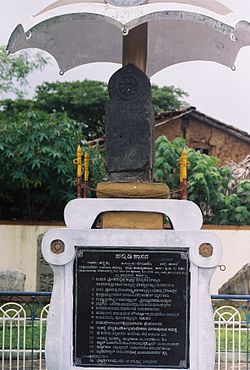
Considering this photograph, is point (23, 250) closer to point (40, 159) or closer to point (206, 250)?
point (40, 159)

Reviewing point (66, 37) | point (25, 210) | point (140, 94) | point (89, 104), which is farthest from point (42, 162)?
point (89, 104)

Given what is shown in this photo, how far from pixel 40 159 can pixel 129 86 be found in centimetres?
757

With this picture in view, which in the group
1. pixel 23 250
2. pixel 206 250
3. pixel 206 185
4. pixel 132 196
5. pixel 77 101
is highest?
pixel 77 101

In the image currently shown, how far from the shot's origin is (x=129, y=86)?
6480mm

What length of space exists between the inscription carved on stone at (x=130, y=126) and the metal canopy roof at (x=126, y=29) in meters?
0.54

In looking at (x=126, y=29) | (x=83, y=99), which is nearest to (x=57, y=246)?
(x=126, y=29)

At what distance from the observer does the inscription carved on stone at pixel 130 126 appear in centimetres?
645

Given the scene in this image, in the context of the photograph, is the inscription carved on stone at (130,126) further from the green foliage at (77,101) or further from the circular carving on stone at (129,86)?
the green foliage at (77,101)

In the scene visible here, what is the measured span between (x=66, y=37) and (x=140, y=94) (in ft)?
6.35

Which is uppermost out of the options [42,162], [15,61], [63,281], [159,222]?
[15,61]

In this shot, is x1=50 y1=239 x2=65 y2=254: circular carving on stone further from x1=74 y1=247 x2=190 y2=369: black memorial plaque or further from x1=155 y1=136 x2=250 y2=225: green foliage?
x1=155 y1=136 x2=250 y2=225: green foliage

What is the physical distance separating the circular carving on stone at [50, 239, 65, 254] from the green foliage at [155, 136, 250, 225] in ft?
32.6

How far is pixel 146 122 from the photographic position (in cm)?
644

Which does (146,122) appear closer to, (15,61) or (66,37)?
(66,37)
